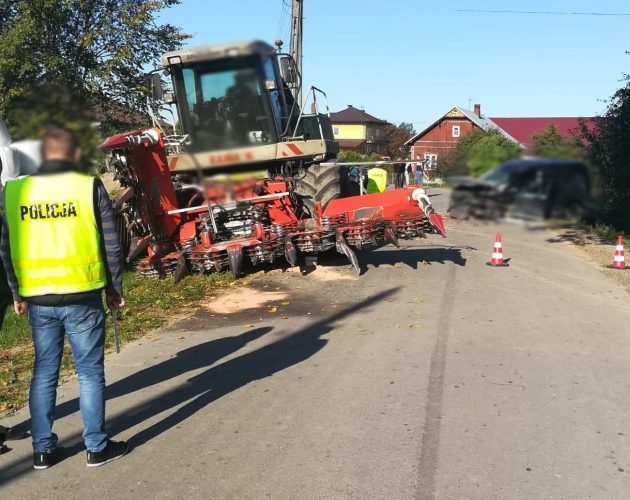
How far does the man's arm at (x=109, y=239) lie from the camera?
424cm

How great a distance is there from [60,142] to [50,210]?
7.48 feet

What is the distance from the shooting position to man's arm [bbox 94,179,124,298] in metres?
4.24

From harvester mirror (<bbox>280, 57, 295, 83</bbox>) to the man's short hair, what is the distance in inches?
26.5

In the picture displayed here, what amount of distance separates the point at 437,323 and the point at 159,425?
13.6 ft

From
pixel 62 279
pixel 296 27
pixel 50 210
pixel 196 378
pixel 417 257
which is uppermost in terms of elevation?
pixel 296 27

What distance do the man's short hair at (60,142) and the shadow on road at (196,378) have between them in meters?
3.33

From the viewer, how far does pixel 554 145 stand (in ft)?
3.73

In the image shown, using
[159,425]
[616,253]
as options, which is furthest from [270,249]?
[616,253]

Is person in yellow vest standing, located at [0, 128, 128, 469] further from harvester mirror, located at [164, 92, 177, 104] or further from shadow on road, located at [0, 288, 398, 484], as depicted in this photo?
harvester mirror, located at [164, 92, 177, 104]

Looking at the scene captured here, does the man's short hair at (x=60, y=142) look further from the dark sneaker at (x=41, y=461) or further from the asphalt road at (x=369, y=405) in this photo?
the dark sneaker at (x=41, y=461)

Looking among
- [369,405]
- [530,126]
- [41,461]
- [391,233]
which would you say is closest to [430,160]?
[530,126]

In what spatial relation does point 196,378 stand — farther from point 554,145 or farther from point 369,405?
point 554,145

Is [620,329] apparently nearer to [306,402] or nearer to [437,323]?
[437,323]

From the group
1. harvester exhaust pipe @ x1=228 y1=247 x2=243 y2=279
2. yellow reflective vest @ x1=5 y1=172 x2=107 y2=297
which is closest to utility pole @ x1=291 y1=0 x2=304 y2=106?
yellow reflective vest @ x1=5 y1=172 x2=107 y2=297
